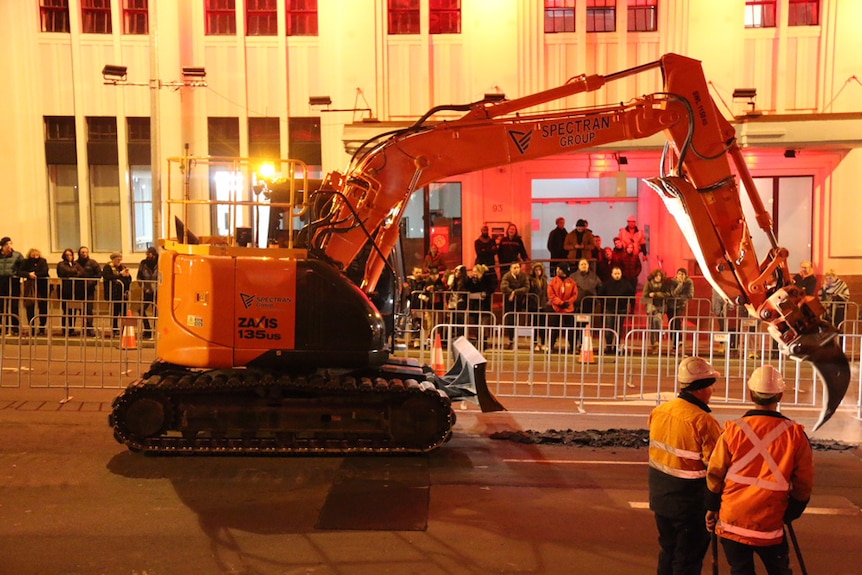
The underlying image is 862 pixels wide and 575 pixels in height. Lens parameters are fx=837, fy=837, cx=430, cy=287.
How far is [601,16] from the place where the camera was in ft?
60.9

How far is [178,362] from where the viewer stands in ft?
26.7

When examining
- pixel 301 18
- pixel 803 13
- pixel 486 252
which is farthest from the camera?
pixel 301 18

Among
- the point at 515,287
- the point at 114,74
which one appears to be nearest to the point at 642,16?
the point at 515,287

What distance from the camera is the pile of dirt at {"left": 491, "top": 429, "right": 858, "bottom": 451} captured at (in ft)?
29.7

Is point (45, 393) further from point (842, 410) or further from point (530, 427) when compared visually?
point (842, 410)

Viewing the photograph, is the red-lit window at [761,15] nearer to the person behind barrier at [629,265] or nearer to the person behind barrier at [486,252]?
the person behind barrier at [629,265]

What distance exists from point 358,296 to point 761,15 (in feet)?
46.9

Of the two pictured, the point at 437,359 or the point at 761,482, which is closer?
the point at 761,482

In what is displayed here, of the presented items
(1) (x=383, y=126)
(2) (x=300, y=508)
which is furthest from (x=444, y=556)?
(1) (x=383, y=126)

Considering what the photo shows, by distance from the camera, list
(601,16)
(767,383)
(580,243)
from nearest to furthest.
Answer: (767,383) → (580,243) → (601,16)

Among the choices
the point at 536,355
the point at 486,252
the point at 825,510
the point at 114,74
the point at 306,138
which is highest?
the point at 114,74

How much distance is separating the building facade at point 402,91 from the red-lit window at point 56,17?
3cm

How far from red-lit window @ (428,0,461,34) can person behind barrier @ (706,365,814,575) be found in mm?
15728

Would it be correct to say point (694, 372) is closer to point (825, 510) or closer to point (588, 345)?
point (825, 510)
